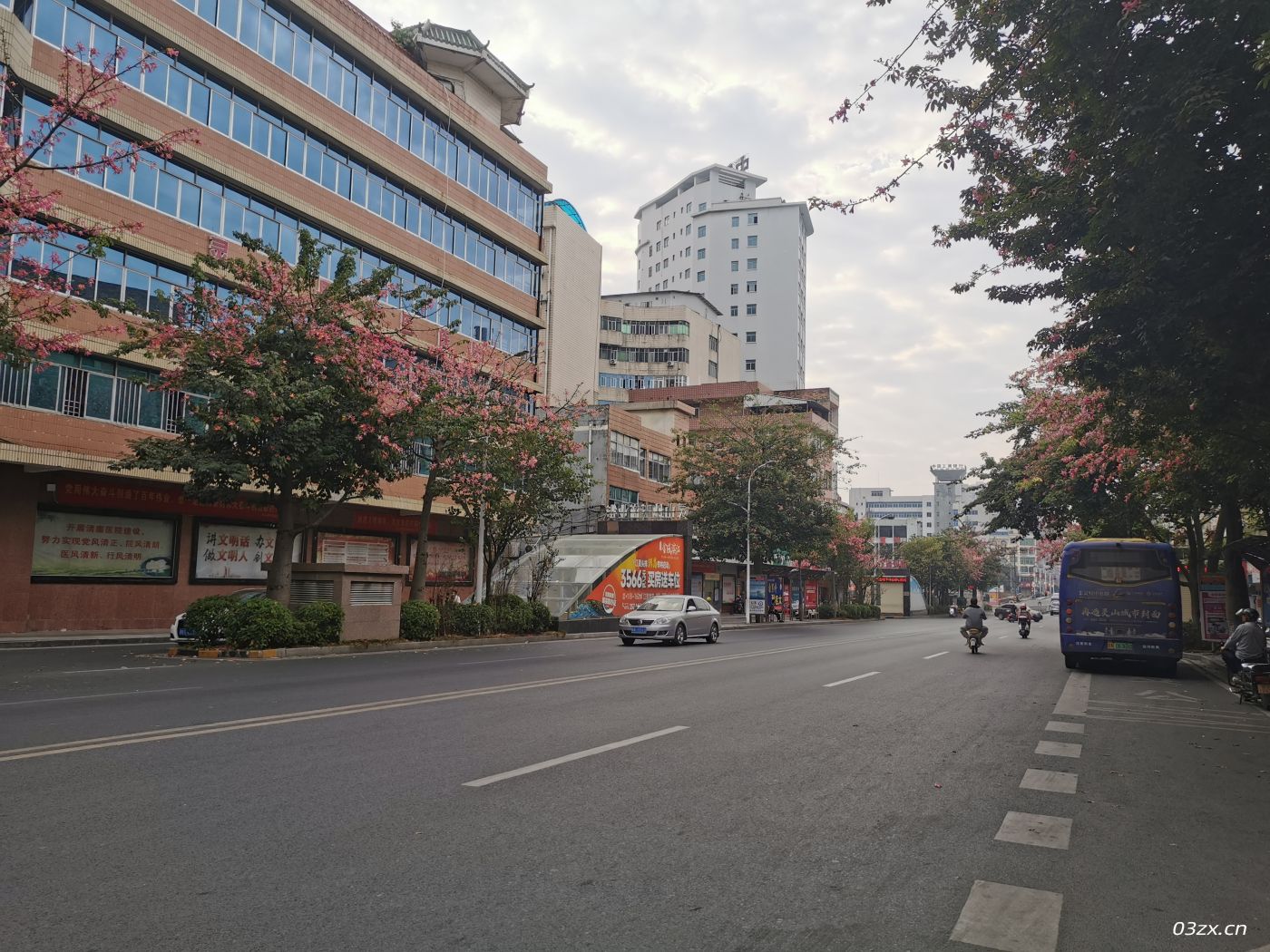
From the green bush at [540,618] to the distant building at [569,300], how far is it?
990 inches

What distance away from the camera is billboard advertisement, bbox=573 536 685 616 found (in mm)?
36281

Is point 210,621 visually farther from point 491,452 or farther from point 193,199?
point 193,199

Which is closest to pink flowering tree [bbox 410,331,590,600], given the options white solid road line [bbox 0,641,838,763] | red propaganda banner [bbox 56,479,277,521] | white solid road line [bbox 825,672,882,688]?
red propaganda banner [bbox 56,479,277,521]

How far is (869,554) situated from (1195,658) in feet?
148

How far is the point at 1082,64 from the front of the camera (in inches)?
338

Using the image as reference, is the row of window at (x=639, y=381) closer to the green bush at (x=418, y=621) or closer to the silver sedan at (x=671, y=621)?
the silver sedan at (x=671, y=621)

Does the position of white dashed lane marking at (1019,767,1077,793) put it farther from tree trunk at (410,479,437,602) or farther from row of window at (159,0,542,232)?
row of window at (159,0,542,232)

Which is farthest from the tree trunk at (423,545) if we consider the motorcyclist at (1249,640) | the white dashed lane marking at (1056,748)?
the motorcyclist at (1249,640)

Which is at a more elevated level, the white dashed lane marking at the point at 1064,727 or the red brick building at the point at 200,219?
the red brick building at the point at 200,219

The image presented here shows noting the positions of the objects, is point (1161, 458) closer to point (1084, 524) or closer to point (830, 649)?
point (830, 649)

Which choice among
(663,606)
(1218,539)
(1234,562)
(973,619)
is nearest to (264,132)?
(663,606)

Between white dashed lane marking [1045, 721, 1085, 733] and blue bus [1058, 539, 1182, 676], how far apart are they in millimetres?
8576

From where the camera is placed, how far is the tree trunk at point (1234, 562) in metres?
24.2

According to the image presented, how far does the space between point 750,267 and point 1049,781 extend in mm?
107171
